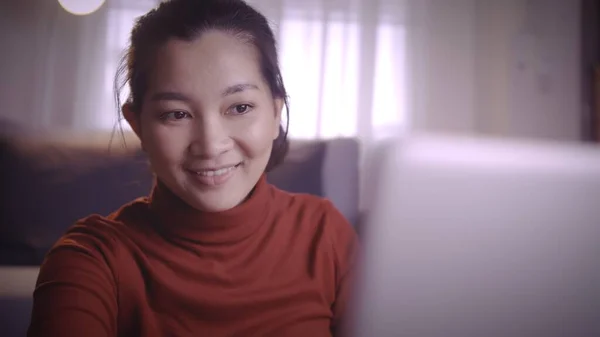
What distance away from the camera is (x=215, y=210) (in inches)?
21.3

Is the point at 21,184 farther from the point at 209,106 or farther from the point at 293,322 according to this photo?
the point at 293,322

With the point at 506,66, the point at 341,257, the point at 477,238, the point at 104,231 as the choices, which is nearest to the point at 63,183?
the point at 104,231

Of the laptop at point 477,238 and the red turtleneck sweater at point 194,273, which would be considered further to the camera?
the red turtleneck sweater at point 194,273

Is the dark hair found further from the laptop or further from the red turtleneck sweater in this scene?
the laptop

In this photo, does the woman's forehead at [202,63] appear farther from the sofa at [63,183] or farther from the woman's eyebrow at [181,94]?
the sofa at [63,183]

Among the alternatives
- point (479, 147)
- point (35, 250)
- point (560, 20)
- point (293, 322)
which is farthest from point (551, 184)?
point (560, 20)

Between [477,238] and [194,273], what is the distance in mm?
397

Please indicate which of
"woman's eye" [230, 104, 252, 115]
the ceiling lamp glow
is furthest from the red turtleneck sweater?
the ceiling lamp glow

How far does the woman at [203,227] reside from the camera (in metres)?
0.49

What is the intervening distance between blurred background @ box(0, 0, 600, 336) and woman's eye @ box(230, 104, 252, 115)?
0.54ft

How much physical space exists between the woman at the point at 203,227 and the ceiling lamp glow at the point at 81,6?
308mm

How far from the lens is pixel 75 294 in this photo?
0.45m

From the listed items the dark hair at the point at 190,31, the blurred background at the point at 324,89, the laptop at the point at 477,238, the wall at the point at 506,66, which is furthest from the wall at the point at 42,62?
the wall at the point at 506,66

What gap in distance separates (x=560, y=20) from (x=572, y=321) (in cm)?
140
